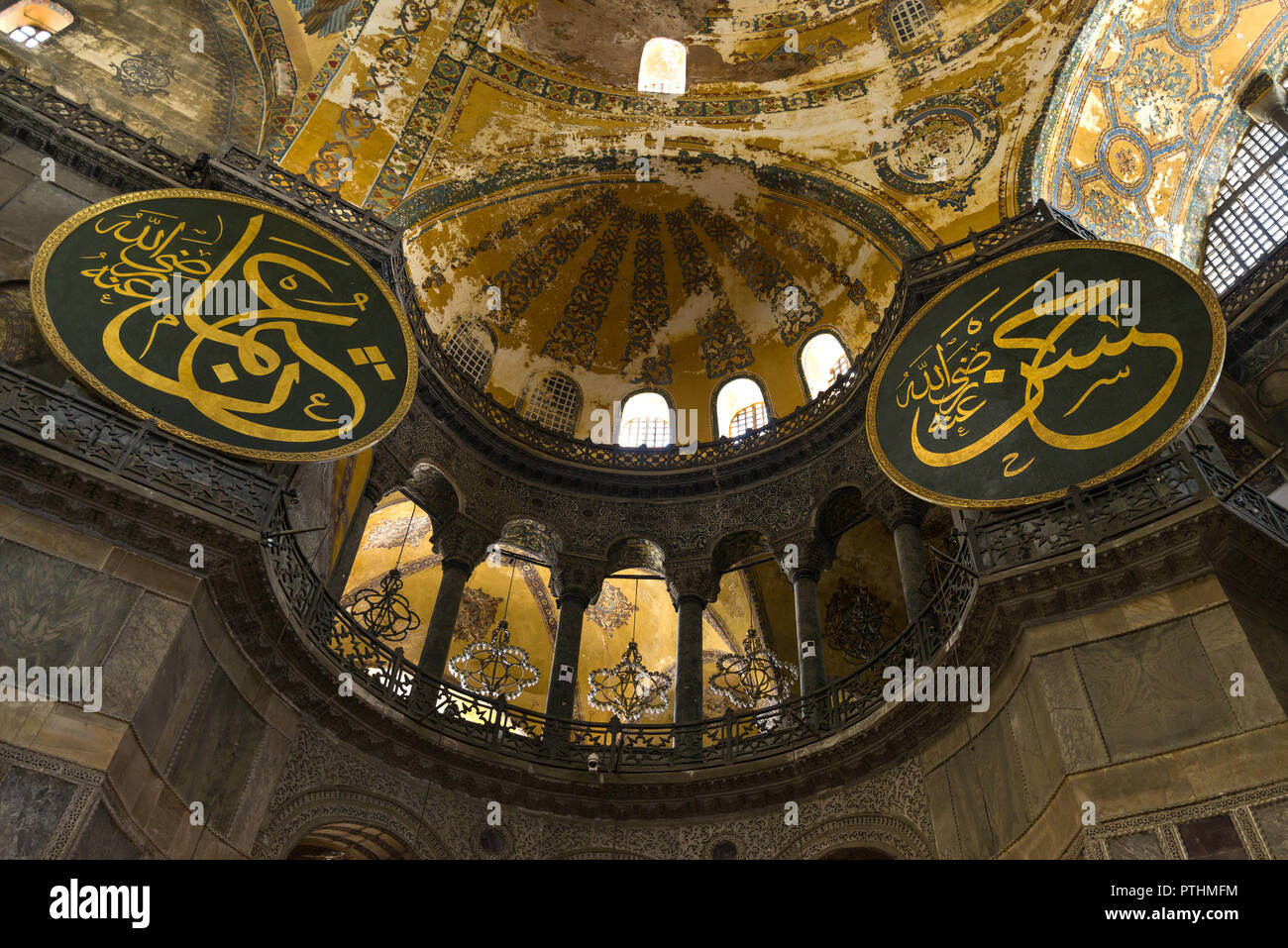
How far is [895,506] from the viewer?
10.3 m

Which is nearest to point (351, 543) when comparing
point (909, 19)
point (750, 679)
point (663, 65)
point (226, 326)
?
point (226, 326)

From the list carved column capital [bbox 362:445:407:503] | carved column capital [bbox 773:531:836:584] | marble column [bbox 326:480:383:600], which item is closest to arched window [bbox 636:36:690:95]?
carved column capital [bbox 362:445:407:503]

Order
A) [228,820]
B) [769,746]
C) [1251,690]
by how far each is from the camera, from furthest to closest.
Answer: [769,746] < [228,820] < [1251,690]

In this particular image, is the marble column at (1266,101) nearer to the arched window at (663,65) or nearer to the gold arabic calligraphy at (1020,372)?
the gold arabic calligraphy at (1020,372)

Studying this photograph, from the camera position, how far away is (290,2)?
11688 mm

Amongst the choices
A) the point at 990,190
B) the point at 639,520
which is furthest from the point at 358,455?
the point at 990,190

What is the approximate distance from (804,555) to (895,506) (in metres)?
1.21

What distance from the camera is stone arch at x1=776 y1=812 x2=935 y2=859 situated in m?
7.77

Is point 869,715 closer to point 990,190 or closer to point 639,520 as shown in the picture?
point 639,520

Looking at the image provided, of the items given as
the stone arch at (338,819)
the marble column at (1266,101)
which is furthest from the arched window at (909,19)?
the stone arch at (338,819)

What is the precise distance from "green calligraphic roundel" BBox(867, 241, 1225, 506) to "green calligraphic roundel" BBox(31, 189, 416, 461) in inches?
181

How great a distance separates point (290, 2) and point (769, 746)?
32.0 feet

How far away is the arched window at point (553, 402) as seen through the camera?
13.0 meters

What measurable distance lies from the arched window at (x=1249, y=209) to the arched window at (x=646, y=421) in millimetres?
6553
